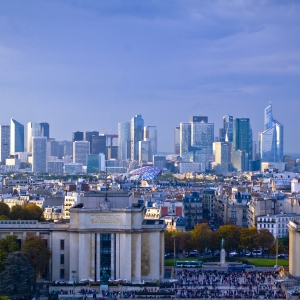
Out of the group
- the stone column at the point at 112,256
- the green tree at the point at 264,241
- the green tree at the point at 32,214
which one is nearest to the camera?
the stone column at the point at 112,256

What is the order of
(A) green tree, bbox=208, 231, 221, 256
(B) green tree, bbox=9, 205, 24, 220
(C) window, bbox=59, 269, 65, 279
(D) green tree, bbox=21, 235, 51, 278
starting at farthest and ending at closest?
1. (B) green tree, bbox=9, 205, 24, 220
2. (A) green tree, bbox=208, 231, 221, 256
3. (C) window, bbox=59, 269, 65, 279
4. (D) green tree, bbox=21, 235, 51, 278

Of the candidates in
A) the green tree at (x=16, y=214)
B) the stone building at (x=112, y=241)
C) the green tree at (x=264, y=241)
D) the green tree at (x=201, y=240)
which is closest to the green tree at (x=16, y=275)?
the stone building at (x=112, y=241)

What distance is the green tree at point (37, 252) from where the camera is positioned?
195 ft

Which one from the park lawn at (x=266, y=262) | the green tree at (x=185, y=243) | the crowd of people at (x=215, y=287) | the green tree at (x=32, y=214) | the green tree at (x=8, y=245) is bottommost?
the crowd of people at (x=215, y=287)

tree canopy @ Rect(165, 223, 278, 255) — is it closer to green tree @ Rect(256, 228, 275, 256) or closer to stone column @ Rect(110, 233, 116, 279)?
green tree @ Rect(256, 228, 275, 256)

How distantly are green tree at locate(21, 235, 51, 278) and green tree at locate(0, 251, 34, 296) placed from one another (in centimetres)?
232

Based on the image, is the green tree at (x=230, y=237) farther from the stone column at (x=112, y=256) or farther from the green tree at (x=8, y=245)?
the green tree at (x=8, y=245)

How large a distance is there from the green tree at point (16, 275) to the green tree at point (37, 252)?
7.61ft

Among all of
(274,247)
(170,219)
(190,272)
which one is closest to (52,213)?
(170,219)

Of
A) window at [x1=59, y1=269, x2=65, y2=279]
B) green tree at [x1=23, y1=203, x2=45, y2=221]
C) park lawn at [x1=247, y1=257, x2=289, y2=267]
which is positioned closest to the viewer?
window at [x1=59, y1=269, x2=65, y2=279]

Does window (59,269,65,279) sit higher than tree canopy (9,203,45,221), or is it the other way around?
tree canopy (9,203,45,221)

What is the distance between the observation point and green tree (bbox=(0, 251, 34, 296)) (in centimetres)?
5566

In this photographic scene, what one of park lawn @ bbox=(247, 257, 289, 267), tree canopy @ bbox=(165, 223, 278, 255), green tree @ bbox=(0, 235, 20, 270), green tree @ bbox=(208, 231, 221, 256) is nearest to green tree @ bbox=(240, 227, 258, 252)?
tree canopy @ bbox=(165, 223, 278, 255)

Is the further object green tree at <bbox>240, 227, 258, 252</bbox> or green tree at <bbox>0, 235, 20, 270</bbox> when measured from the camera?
green tree at <bbox>240, 227, 258, 252</bbox>
